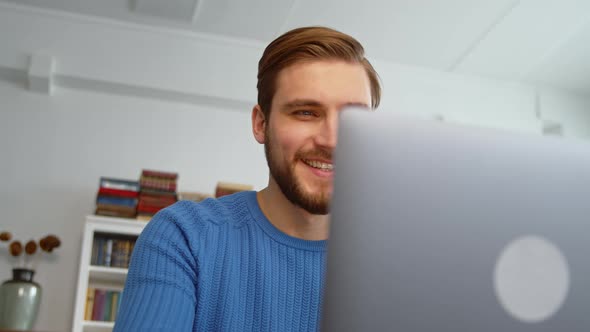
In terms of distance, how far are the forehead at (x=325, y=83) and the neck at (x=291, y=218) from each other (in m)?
0.17

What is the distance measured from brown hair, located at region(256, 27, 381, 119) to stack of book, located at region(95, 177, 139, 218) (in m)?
2.94

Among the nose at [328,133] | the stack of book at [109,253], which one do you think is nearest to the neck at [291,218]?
the nose at [328,133]

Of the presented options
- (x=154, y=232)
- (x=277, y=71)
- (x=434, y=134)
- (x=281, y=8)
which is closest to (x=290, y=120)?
(x=277, y=71)

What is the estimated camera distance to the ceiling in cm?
423

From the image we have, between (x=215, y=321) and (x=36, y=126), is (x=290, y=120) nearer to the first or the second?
(x=215, y=321)

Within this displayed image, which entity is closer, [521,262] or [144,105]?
[521,262]

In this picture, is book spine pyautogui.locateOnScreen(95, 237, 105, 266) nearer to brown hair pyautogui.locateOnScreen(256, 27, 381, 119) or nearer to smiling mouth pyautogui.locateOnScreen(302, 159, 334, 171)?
brown hair pyautogui.locateOnScreen(256, 27, 381, 119)

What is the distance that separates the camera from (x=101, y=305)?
3.96 m

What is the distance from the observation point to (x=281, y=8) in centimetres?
429

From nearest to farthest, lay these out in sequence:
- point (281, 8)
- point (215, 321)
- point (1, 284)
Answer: point (215, 321)
point (1, 284)
point (281, 8)

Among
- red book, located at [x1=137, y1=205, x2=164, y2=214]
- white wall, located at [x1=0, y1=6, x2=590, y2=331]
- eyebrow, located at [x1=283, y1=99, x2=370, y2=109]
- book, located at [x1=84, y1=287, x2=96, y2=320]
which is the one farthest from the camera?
white wall, located at [x1=0, y1=6, x2=590, y2=331]

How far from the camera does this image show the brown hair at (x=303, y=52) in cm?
121

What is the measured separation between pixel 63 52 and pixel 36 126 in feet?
1.66

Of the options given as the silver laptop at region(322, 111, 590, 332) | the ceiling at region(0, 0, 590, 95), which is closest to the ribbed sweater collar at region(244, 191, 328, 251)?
the silver laptop at region(322, 111, 590, 332)
